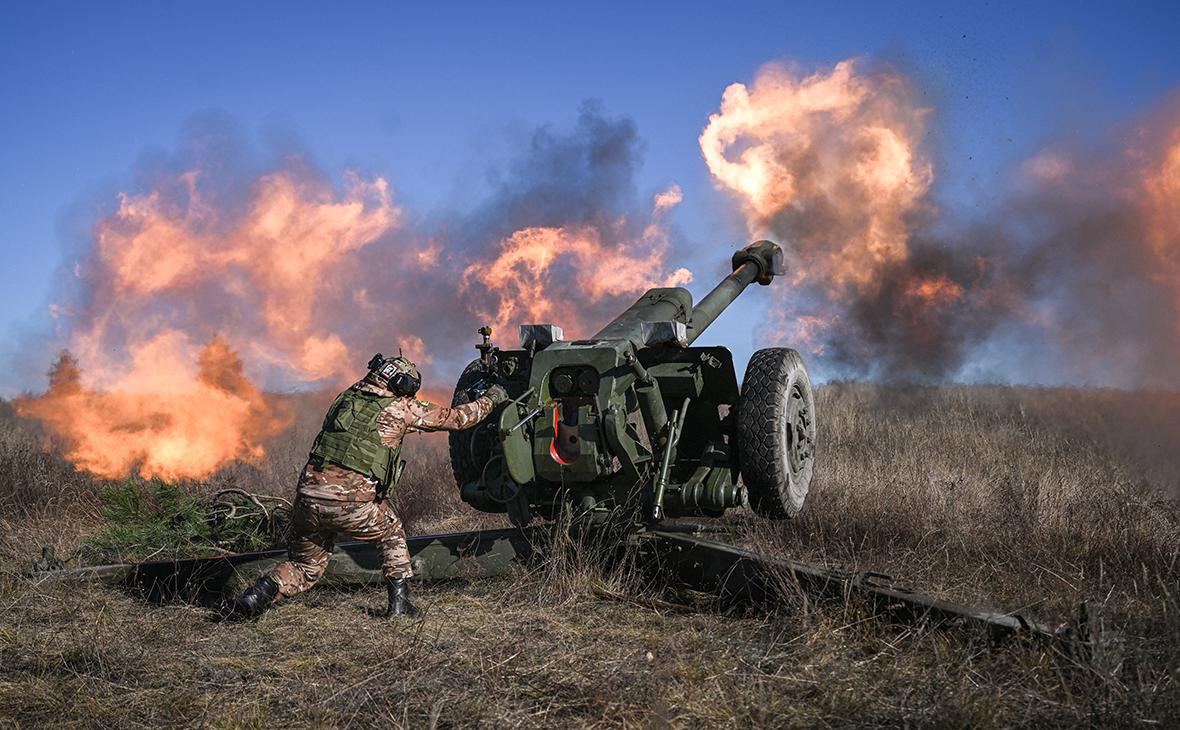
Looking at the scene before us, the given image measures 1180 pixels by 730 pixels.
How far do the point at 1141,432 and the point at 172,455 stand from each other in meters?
10.7

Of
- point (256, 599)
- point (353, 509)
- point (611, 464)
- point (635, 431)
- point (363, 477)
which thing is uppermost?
point (635, 431)

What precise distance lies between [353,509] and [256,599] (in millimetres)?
790

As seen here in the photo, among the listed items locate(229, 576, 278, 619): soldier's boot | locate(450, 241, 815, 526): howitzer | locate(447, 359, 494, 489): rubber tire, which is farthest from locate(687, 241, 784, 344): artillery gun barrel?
locate(229, 576, 278, 619): soldier's boot

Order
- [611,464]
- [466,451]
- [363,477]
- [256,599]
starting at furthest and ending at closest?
1. [466,451]
2. [611,464]
3. [363,477]
4. [256,599]

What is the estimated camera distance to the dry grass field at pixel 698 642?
4.02 meters

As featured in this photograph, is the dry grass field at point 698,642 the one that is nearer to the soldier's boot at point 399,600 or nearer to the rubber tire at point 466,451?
the soldier's boot at point 399,600

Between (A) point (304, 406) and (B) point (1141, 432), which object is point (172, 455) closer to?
(A) point (304, 406)

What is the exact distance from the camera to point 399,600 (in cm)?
630

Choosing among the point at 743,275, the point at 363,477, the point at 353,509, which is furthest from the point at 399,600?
the point at 743,275

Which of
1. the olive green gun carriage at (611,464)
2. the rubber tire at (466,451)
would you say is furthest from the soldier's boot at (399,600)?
the rubber tire at (466,451)

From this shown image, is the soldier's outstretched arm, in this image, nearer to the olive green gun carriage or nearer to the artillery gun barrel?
the olive green gun carriage

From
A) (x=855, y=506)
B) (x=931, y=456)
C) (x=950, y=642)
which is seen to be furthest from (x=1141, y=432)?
(x=950, y=642)

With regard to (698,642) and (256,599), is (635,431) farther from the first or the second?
(256,599)

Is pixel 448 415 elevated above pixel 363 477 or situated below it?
above
